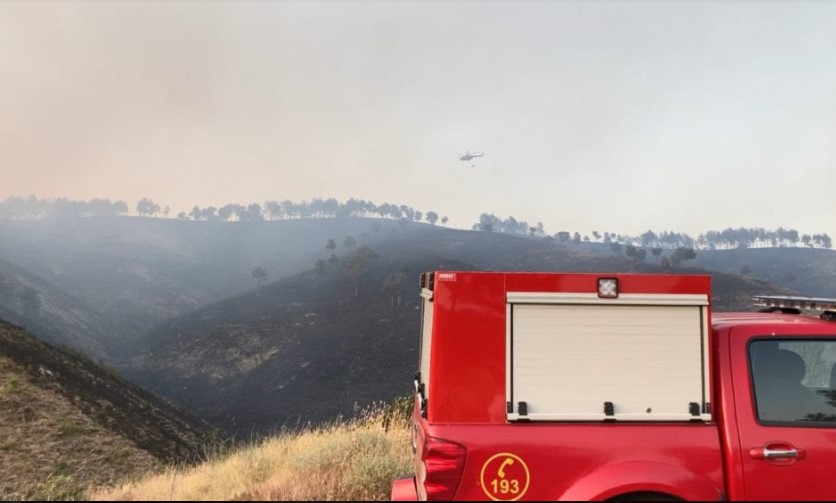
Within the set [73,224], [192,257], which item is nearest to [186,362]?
[192,257]

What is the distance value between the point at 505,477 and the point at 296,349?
74144mm

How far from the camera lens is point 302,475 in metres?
5.55

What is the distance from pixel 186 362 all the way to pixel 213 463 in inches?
2982

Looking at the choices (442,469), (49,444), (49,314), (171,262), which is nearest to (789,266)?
(171,262)

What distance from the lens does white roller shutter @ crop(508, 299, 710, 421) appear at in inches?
139

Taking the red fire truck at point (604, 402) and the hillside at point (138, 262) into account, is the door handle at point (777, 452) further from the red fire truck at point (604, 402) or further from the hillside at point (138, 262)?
the hillside at point (138, 262)

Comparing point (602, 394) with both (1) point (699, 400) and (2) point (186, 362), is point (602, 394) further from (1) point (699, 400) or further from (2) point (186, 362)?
(2) point (186, 362)

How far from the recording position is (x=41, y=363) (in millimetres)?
24844

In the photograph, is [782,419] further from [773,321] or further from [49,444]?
[49,444]

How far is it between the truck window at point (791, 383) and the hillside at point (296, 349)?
52385mm

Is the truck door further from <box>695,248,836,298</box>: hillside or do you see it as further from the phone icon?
<box>695,248,836,298</box>: hillside

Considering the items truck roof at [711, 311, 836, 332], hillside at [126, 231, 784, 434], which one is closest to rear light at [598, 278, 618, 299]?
truck roof at [711, 311, 836, 332]

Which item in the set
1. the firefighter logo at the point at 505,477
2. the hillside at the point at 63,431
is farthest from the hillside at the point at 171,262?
the firefighter logo at the point at 505,477

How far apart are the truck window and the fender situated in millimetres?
624
